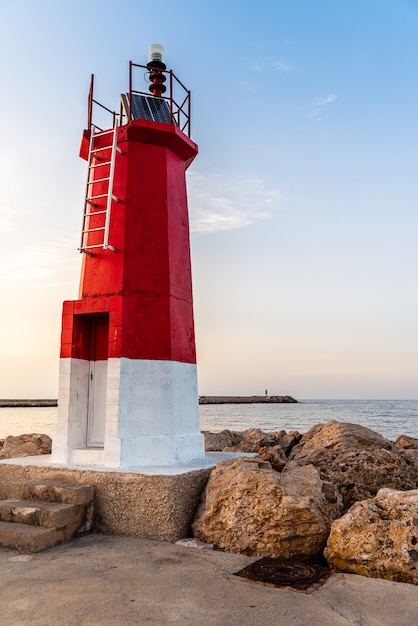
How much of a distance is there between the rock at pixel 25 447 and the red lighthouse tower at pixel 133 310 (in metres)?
5.21

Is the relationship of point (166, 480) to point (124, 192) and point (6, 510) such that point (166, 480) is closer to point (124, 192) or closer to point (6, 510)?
point (6, 510)

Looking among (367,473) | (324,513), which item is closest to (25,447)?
(367,473)

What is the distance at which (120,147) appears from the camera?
7.89 metres

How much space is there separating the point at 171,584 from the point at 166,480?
164 cm

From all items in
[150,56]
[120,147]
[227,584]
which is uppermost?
[150,56]

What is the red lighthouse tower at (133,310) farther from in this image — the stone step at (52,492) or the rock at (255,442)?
the rock at (255,442)

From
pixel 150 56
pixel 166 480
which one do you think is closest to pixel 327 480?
pixel 166 480

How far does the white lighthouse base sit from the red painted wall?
10.5 inches

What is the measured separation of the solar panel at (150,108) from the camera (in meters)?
8.09

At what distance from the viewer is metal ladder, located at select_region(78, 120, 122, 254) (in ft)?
24.9

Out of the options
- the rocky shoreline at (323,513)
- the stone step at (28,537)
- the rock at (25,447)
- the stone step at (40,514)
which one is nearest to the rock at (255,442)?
the rock at (25,447)

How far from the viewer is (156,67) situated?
8469 mm

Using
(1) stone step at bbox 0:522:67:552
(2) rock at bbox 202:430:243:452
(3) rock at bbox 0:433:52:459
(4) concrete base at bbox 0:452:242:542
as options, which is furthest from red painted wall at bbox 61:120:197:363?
(2) rock at bbox 202:430:243:452

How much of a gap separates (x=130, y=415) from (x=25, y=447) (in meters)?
7.28
